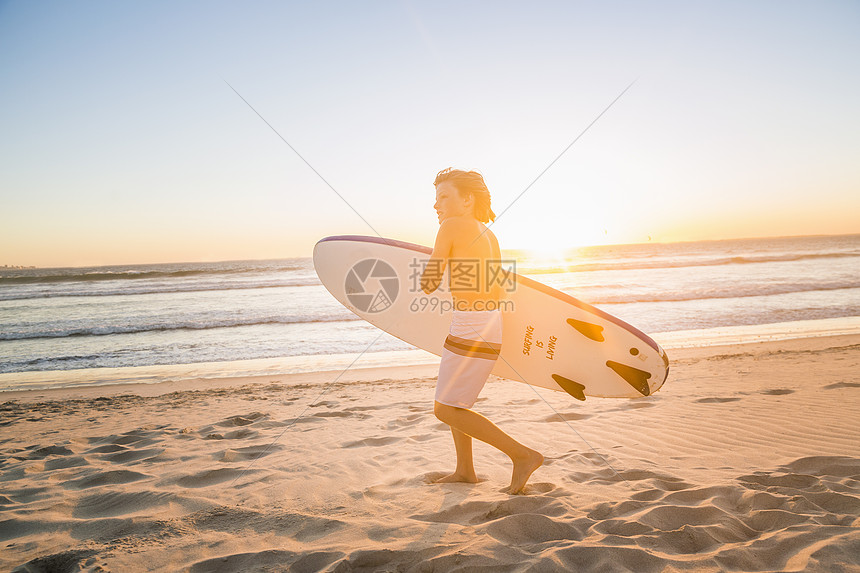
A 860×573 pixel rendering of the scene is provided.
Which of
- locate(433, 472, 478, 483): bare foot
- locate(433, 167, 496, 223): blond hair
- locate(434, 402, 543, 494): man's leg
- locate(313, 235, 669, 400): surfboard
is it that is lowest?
locate(433, 472, 478, 483): bare foot

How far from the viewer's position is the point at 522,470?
8.36 ft

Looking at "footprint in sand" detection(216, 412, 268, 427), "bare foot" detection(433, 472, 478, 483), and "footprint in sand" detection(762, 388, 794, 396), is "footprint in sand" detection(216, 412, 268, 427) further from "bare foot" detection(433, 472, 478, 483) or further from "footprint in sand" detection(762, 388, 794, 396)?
"footprint in sand" detection(762, 388, 794, 396)

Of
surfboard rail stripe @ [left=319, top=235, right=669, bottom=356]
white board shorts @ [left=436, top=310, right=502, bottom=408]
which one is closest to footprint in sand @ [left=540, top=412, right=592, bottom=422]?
surfboard rail stripe @ [left=319, top=235, right=669, bottom=356]

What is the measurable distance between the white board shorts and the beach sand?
55 cm

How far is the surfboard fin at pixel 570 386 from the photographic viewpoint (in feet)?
10.9

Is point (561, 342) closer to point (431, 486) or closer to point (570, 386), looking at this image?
point (570, 386)

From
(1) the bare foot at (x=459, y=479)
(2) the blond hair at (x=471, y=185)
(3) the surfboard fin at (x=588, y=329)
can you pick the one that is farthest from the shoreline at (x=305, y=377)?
(2) the blond hair at (x=471, y=185)

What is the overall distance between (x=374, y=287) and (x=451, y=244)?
175cm

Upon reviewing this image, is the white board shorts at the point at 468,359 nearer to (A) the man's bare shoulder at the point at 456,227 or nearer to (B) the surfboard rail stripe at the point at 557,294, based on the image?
(A) the man's bare shoulder at the point at 456,227

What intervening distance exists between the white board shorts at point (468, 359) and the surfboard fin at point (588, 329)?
1.16m

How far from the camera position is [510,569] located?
178 cm

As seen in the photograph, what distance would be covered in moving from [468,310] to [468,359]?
26cm

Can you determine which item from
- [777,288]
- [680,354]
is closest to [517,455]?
[680,354]

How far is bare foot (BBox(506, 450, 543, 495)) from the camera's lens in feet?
8.33
